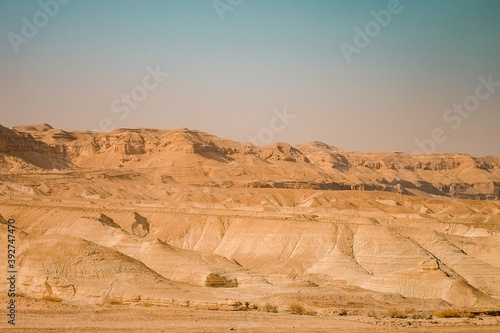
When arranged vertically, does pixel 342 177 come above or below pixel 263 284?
above

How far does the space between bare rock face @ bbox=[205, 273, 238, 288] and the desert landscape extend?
0.14 m

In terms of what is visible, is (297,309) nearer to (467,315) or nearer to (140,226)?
(467,315)

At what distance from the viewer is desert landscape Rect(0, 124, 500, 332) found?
88.4 feet

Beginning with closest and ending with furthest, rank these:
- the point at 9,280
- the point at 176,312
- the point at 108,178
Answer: the point at 176,312, the point at 9,280, the point at 108,178

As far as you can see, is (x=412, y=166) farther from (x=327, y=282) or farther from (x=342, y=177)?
(x=327, y=282)

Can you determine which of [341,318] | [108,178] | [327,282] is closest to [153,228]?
[327,282]

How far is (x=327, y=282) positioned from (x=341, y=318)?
45.6 ft

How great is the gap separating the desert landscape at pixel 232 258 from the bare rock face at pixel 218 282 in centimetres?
14

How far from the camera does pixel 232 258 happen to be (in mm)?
49750

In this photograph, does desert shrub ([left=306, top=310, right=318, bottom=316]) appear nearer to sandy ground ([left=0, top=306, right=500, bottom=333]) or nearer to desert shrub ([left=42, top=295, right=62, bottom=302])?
sandy ground ([left=0, top=306, right=500, bottom=333])

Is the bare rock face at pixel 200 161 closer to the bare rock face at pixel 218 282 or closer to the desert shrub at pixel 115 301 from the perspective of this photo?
the bare rock face at pixel 218 282

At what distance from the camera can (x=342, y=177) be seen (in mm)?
133000

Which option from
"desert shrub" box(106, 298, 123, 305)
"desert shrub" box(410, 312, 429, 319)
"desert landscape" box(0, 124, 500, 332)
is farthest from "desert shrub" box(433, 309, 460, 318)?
"desert shrub" box(106, 298, 123, 305)

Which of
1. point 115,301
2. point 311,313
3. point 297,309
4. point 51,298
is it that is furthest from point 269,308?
point 51,298
